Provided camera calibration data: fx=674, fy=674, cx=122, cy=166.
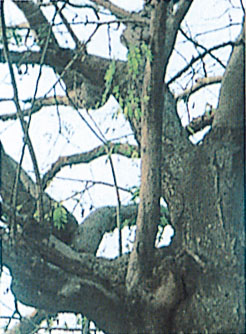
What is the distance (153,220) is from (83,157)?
77 centimetres

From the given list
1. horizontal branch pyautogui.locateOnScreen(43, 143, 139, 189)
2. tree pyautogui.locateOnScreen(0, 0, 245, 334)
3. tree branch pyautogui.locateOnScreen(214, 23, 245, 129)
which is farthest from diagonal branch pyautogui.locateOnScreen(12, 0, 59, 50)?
tree branch pyautogui.locateOnScreen(214, 23, 245, 129)

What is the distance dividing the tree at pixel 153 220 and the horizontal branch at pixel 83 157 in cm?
2

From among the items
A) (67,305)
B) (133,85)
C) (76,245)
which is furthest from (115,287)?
(133,85)

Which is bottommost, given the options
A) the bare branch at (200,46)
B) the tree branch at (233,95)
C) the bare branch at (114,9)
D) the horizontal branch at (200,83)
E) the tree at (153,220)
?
the tree at (153,220)

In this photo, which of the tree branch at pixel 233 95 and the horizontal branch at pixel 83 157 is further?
the horizontal branch at pixel 83 157

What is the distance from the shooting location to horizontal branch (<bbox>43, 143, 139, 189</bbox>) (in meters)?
2.58

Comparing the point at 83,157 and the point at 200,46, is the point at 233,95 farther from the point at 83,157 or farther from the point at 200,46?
the point at 83,157

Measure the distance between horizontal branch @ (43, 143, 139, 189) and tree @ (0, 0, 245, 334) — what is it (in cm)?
2

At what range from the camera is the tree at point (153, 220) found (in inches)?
84.2

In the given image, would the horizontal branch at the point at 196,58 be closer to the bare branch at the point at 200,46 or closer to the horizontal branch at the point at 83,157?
the bare branch at the point at 200,46

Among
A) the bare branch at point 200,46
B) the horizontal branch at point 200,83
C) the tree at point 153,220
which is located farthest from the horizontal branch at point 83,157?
the bare branch at point 200,46

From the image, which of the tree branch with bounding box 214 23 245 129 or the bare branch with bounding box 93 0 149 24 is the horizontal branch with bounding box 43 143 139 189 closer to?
the tree branch with bounding box 214 23 245 129

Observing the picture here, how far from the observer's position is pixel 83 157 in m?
Result: 2.84

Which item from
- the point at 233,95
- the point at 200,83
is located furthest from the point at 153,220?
the point at 200,83
